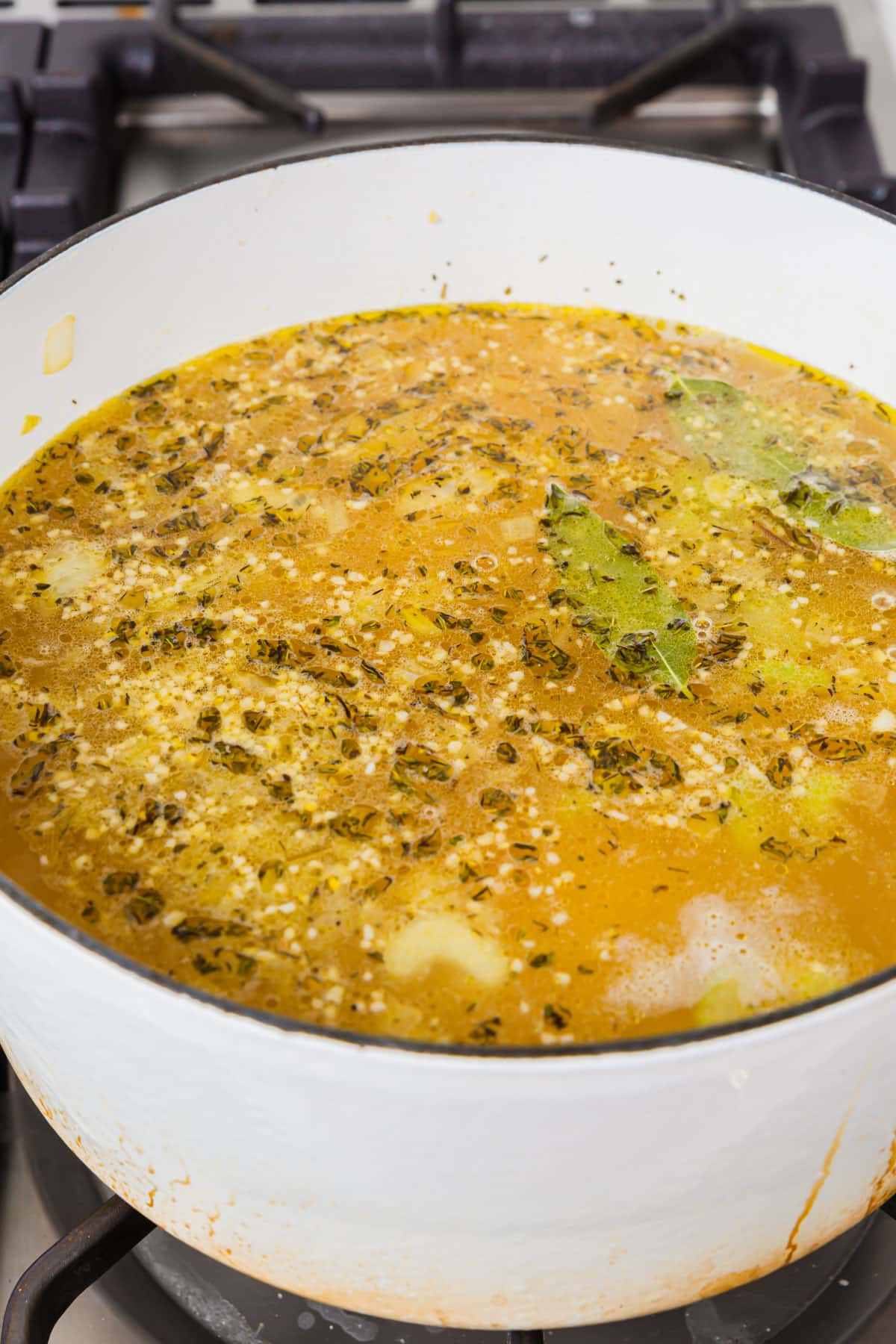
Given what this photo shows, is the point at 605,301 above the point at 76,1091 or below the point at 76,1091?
above

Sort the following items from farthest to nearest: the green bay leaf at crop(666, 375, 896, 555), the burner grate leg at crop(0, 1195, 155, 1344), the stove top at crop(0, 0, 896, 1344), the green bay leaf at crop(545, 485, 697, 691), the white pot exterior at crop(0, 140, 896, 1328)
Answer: the stove top at crop(0, 0, 896, 1344)
the green bay leaf at crop(666, 375, 896, 555)
the green bay leaf at crop(545, 485, 697, 691)
the burner grate leg at crop(0, 1195, 155, 1344)
the white pot exterior at crop(0, 140, 896, 1328)

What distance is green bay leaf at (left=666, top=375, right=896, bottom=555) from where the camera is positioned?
3.50 feet

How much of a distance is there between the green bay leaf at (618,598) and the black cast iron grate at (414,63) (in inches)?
28.3

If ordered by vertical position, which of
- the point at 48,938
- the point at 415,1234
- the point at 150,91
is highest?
the point at 150,91

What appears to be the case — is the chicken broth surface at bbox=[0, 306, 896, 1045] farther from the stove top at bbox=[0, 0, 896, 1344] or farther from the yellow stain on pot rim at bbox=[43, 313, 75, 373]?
the stove top at bbox=[0, 0, 896, 1344]

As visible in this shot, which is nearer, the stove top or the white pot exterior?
the white pot exterior

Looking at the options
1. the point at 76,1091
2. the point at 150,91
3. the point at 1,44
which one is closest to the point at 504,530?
the point at 76,1091

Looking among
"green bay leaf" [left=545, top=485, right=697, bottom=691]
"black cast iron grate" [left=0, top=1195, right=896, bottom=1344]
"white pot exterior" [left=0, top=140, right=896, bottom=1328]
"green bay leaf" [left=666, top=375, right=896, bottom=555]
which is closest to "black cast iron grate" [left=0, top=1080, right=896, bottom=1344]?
"black cast iron grate" [left=0, top=1195, right=896, bottom=1344]

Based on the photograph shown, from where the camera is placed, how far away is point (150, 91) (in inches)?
Answer: 66.0

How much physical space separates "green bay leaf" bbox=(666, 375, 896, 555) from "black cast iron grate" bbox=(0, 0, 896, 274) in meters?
0.49

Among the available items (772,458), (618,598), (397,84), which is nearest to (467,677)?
(618,598)

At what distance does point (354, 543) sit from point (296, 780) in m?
0.25

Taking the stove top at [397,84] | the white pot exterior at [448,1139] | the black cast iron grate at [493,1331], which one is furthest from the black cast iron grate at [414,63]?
the black cast iron grate at [493,1331]

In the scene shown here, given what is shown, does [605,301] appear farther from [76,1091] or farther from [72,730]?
[76,1091]
